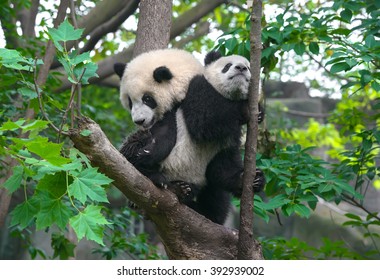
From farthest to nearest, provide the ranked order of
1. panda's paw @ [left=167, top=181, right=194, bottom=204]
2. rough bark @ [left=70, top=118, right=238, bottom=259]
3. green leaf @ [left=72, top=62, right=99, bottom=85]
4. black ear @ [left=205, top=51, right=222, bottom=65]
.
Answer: black ear @ [left=205, top=51, right=222, bottom=65], panda's paw @ [left=167, top=181, right=194, bottom=204], rough bark @ [left=70, top=118, right=238, bottom=259], green leaf @ [left=72, top=62, right=99, bottom=85]

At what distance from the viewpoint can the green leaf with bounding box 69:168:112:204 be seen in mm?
2303

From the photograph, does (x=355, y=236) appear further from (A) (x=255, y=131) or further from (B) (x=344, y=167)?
(A) (x=255, y=131)

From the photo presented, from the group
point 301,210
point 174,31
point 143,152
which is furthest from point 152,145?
point 174,31

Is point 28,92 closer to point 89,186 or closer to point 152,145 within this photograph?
point 89,186

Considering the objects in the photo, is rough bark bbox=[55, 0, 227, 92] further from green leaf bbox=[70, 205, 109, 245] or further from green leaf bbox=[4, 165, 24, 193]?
green leaf bbox=[70, 205, 109, 245]

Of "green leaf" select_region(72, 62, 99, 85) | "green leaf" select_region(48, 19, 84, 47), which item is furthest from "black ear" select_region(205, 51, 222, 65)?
"green leaf" select_region(48, 19, 84, 47)

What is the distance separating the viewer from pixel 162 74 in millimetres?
3928

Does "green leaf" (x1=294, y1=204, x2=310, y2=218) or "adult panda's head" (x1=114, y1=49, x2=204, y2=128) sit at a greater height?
"adult panda's head" (x1=114, y1=49, x2=204, y2=128)

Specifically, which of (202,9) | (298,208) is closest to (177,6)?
(202,9)

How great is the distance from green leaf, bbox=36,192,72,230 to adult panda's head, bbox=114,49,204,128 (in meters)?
1.47

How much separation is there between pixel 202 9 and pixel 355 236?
6009 mm

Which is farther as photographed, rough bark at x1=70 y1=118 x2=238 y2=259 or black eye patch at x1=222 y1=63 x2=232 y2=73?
black eye patch at x1=222 y1=63 x2=232 y2=73

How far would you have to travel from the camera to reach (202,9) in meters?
6.98

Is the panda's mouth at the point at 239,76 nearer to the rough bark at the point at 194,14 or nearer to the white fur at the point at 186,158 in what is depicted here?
the white fur at the point at 186,158
